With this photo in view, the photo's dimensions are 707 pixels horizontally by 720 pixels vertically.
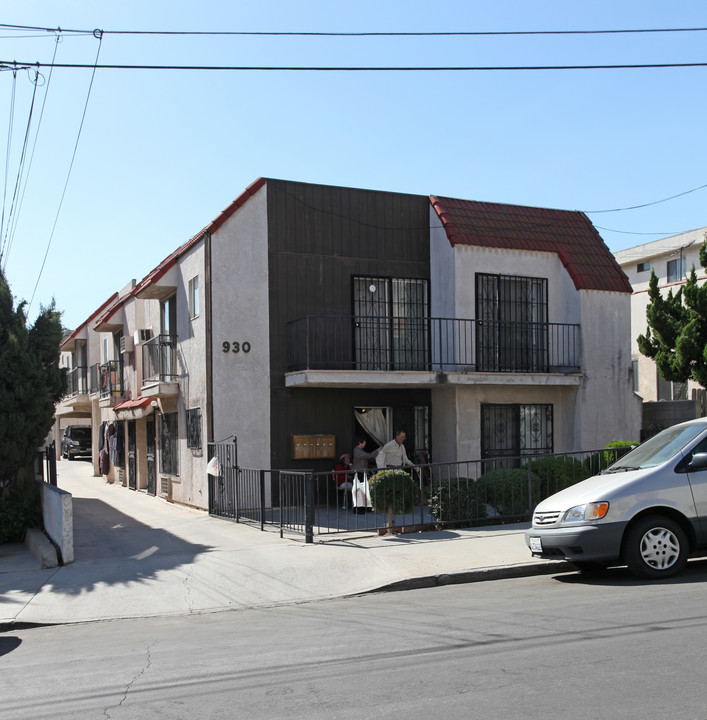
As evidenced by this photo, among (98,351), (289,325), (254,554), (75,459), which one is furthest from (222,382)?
(75,459)

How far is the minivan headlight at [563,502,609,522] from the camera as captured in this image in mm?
8805

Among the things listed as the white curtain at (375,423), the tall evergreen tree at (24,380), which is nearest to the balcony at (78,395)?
the white curtain at (375,423)

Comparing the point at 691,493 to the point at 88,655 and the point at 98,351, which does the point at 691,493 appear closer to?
the point at 88,655

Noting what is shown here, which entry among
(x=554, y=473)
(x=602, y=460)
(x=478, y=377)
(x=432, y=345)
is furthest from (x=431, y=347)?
(x=554, y=473)

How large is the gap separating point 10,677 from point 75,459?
3905 cm

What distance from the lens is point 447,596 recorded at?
29.1 ft

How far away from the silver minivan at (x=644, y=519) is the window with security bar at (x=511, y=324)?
880 centimetres

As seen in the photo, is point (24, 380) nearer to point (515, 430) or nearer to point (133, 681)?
point (133, 681)

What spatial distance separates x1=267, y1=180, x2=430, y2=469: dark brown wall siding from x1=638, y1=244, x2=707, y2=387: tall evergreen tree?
5114mm

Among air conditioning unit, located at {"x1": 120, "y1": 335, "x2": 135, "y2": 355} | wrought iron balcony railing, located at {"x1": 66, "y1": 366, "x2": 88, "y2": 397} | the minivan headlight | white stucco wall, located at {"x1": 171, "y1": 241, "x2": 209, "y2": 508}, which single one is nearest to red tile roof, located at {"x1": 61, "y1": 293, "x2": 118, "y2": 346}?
wrought iron balcony railing, located at {"x1": 66, "y1": 366, "x2": 88, "y2": 397}

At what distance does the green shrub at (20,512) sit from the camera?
1373cm

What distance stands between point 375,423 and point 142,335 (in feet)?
28.1

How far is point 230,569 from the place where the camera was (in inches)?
425

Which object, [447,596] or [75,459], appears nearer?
[447,596]
